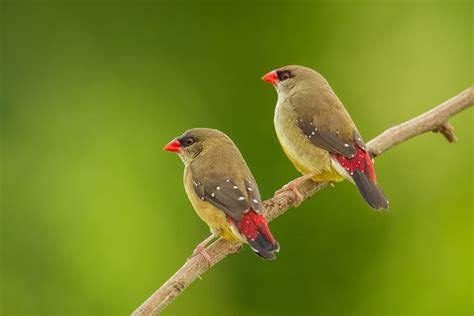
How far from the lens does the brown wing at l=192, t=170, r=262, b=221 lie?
4.09m

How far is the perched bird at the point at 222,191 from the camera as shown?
3.93m

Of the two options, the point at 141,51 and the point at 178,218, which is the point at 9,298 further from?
the point at 141,51

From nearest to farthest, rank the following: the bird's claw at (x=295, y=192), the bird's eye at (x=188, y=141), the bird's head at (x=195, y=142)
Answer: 1. the bird's claw at (x=295, y=192)
2. the bird's head at (x=195, y=142)
3. the bird's eye at (x=188, y=141)

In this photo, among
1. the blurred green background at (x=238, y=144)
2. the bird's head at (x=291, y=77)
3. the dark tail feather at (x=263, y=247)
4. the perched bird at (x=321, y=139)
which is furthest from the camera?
the blurred green background at (x=238, y=144)

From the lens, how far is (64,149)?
8.23 m

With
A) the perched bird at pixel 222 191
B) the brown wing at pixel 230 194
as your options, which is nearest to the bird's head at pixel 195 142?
the perched bird at pixel 222 191

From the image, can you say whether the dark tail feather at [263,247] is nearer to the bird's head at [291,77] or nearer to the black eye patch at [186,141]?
the black eye patch at [186,141]

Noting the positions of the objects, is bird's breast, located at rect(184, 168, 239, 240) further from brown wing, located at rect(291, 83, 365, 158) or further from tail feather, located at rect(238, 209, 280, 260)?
brown wing, located at rect(291, 83, 365, 158)

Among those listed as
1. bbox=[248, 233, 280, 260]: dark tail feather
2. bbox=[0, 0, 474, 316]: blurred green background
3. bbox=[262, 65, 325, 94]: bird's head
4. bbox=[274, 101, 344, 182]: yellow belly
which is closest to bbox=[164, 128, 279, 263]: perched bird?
bbox=[248, 233, 280, 260]: dark tail feather

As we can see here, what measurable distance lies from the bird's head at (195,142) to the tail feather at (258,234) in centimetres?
88

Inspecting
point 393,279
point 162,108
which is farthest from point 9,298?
point 393,279

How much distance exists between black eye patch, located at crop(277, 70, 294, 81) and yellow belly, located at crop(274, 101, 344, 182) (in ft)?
1.52

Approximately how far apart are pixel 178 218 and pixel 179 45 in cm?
197

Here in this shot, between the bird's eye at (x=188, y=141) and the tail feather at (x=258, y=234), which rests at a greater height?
the bird's eye at (x=188, y=141)
